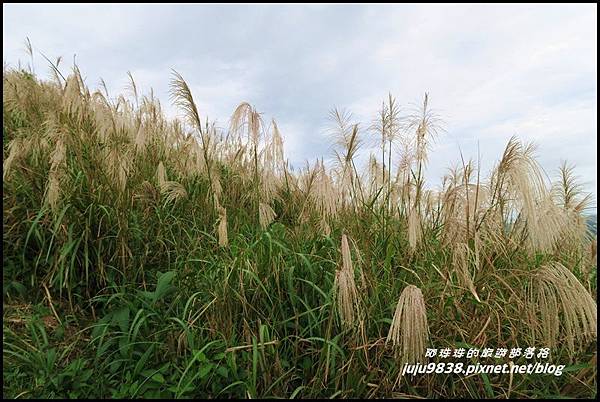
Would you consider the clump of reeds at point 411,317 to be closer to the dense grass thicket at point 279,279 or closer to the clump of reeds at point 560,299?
the dense grass thicket at point 279,279

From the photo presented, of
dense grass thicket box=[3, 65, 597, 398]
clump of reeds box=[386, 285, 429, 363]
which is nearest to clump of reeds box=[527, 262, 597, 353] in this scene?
dense grass thicket box=[3, 65, 597, 398]

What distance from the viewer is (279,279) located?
88.7 inches

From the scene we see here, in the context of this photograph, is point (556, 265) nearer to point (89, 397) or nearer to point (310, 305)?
point (310, 305)

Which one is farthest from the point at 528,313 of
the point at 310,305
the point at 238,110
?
the point at 238,110

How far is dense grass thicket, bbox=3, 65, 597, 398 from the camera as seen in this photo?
1.91m

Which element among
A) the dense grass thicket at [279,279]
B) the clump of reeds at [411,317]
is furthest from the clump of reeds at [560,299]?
the clump of reeds at [411,317]

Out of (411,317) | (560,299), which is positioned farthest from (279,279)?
(560,299)

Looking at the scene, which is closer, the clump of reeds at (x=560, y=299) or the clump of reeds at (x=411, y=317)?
the clump of reeds at (x=411, y=317)

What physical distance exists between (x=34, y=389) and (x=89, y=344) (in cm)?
33

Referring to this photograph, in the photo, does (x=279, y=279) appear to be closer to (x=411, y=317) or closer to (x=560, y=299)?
(x=411, y=317)

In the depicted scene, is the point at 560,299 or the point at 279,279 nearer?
the point at 560,299

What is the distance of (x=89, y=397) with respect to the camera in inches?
76.1

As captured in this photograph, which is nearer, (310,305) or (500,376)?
(500,376)

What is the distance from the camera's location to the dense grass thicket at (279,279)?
1.91m
